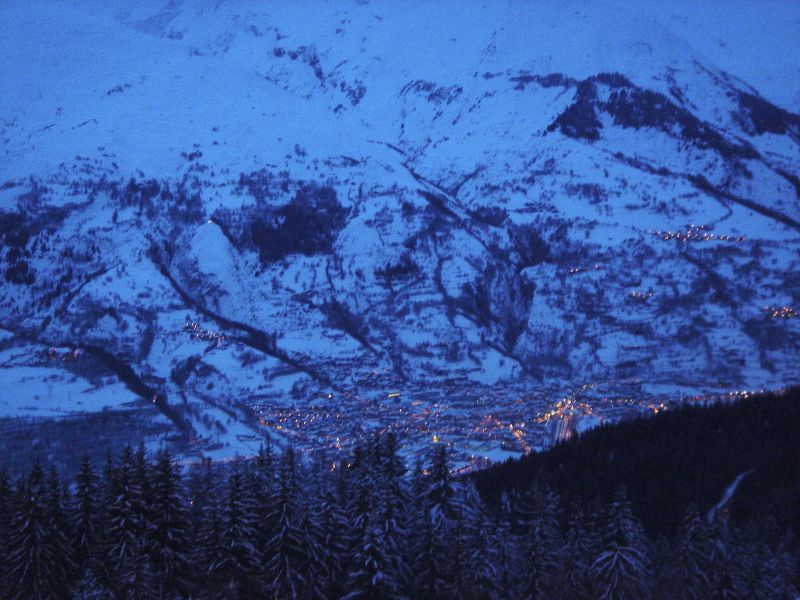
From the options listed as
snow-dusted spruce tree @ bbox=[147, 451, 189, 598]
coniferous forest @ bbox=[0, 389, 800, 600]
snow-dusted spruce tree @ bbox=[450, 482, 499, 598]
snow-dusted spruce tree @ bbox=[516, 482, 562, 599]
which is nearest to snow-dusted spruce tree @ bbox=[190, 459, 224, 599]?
coniferous forest @ bbox=[0, 389, 800, 600]

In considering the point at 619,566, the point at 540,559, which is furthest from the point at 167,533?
the point at 619,566

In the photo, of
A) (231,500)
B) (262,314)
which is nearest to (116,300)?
(262,314)

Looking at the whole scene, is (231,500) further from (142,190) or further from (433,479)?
(142,190)

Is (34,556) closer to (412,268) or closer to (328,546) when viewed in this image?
(328,546)

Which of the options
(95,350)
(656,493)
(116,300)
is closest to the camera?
(656,493)

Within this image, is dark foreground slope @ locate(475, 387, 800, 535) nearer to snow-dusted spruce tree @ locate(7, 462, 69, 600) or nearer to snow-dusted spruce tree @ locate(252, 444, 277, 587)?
snow-dusted spruce tree @ locate(252, 444, 277, 587)
